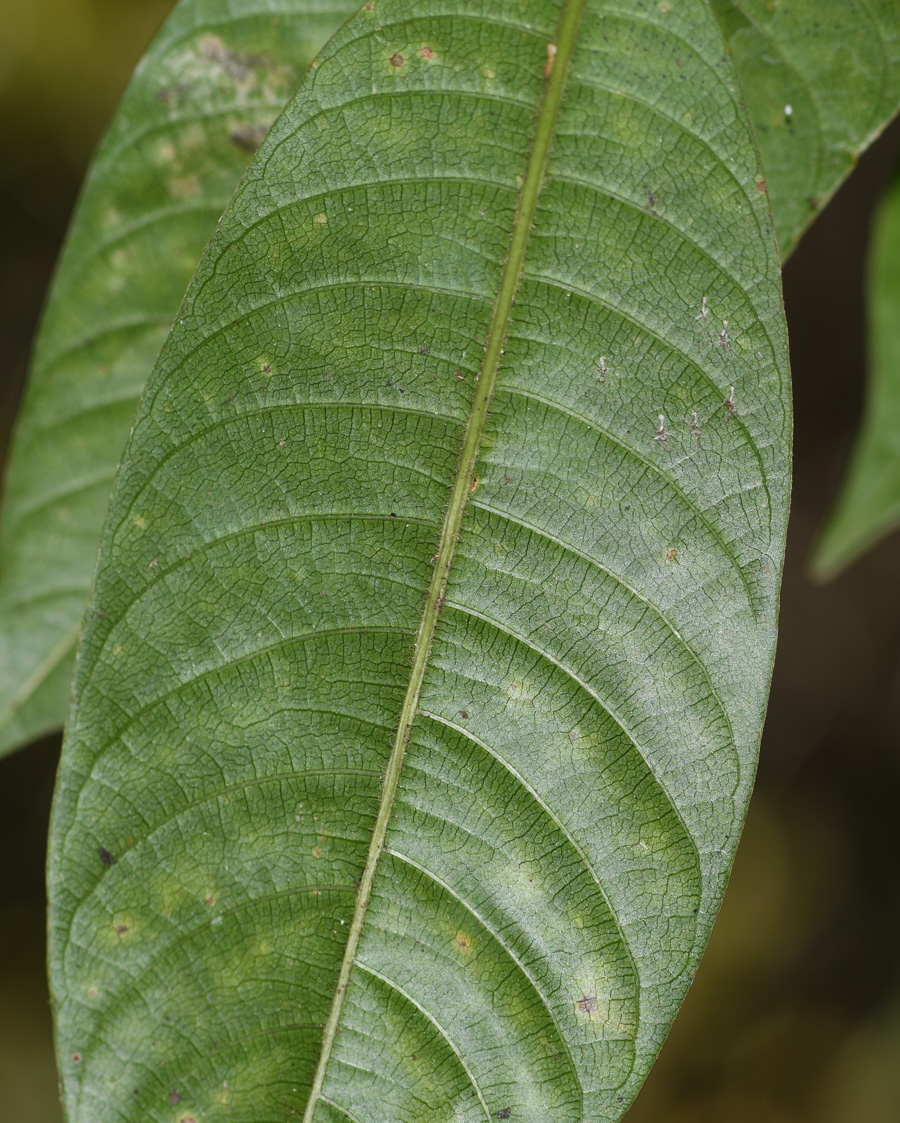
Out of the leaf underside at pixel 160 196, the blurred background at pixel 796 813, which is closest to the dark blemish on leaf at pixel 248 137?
the leaf underside at pixel 160 196

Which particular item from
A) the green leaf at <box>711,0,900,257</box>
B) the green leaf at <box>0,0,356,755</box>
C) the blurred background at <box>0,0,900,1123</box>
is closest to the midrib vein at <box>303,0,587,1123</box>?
the green leaf at <box>711,0,900,257</box>

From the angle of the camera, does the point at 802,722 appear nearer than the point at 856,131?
No

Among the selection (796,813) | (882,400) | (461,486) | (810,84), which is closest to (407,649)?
(461,486)

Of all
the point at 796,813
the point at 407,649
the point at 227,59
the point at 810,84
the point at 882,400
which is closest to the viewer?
the point at 407,649

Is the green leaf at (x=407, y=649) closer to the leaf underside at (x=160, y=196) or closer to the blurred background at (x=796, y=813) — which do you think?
the leaf underside at (x=160, y=196)

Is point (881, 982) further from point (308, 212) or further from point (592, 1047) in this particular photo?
point (308, 212)

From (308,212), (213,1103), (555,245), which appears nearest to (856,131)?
(555,245)

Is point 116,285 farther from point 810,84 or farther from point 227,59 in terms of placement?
point 810,84
